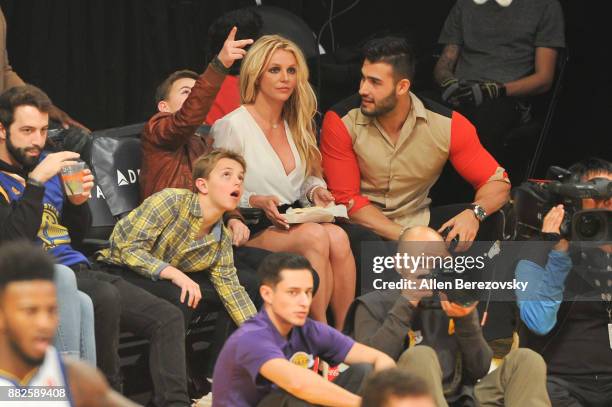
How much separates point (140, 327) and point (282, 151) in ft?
3.79

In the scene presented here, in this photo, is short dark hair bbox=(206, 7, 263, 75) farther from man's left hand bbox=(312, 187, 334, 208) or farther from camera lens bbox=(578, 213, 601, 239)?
camera lens bbox=(578, 213, 601, 239)

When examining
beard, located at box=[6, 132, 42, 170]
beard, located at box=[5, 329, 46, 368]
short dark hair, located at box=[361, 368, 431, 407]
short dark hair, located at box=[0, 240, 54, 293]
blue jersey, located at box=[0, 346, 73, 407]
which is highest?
beard, located at box=[6, 132, 42, 170]

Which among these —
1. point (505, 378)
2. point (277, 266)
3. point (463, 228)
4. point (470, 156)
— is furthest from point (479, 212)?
point (277, 266)

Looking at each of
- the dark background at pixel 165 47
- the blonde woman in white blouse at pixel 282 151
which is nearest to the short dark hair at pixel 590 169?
the blonde woman in white blouse at pixel 282 151

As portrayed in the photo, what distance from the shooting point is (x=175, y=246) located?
4594mm

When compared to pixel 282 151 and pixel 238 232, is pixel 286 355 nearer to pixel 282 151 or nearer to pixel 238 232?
pixel 238 232

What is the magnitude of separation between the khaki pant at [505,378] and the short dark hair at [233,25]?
1950mm

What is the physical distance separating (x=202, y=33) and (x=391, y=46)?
121 cm

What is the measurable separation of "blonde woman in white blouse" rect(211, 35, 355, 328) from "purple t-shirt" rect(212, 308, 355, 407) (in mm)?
878

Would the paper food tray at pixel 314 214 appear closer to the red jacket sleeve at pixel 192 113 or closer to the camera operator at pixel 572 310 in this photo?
the red jacket sleeve at pixel 192 113

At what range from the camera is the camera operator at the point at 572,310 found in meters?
4.54

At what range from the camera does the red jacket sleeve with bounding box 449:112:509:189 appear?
5.39 metres

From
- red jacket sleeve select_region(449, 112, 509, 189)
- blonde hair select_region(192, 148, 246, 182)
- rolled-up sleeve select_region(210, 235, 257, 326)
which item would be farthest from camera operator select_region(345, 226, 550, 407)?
red jacket sleeve select_region(449, 112, 509, 189)

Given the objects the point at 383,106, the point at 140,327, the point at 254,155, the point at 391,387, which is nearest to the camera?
the point at 391,387
